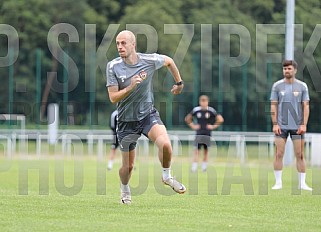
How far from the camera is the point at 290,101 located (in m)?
16.4

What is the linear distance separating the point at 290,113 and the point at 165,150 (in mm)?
4988

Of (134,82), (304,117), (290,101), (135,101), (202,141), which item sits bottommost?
(202,141)

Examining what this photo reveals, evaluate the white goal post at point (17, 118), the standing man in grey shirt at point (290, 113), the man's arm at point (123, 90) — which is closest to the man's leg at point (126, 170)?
the man's arm at point (123, 90)

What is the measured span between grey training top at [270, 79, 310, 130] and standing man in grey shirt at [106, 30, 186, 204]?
470cm

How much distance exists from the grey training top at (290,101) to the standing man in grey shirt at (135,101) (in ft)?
15.4

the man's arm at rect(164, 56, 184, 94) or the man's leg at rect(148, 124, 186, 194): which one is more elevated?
the man's arm at rect(164, 56, 184, 94)

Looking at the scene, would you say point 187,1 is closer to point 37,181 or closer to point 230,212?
point 37,181

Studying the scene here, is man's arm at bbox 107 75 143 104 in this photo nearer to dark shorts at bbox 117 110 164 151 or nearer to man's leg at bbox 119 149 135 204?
dark shorts at bbox 117 110 164 151

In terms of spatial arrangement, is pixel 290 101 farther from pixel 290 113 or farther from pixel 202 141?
pixel 202 141

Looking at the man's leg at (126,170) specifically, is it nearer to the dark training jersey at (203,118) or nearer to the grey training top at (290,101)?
the grey training top at (290,101)

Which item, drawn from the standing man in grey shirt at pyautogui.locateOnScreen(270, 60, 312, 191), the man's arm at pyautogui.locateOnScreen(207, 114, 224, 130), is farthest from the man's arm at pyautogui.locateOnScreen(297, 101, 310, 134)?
the man's arm at pyautogui.locateOnScreen(207, 114, 224, 130)

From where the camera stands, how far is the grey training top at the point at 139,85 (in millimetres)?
11867

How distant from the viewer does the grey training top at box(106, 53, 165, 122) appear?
11.9m

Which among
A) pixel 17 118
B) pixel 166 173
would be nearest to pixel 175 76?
pixel 166 173
